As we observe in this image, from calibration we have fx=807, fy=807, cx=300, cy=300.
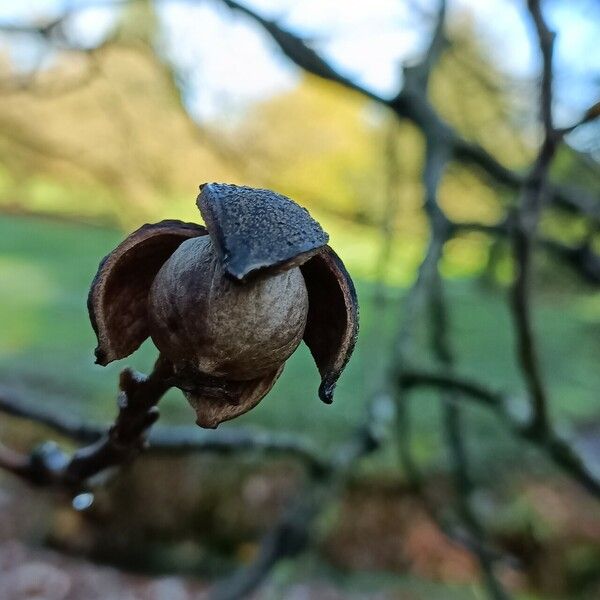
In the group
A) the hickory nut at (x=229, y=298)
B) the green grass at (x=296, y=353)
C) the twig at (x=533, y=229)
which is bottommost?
the green grass at (x=296, y=353)

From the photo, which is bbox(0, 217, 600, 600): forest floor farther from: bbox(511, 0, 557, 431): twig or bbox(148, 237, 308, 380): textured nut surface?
bbox(148, 237, 308, 380): textured nut surface

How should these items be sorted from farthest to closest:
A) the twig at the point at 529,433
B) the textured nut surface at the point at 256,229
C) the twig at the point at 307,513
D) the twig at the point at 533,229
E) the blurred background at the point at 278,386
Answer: the blurred background at the point at 278,386 < the twig at the point at 529,433 < the twig at the point at 307,513 < the twig at the point at 533,229 < the textured nut surface at the point at 256,229

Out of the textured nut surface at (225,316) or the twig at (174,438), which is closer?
the textured nut surface at (225,316)

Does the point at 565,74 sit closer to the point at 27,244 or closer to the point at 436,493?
the point at 436,493

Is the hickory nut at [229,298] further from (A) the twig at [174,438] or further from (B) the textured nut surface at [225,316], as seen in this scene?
(A) the twig at [174,438]

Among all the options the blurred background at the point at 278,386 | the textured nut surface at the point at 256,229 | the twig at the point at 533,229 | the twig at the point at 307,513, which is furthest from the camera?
the blurred background at the point at 278,386

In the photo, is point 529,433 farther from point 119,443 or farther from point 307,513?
point 119,443

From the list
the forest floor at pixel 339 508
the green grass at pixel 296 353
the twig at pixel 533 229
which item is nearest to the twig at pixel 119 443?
the twig at pixel 533 229

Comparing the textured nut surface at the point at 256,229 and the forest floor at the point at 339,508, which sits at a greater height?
the textured nut surface at the point at 256,229

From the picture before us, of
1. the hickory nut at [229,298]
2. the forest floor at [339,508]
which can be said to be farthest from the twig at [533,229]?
the forest floor at [339,508]
